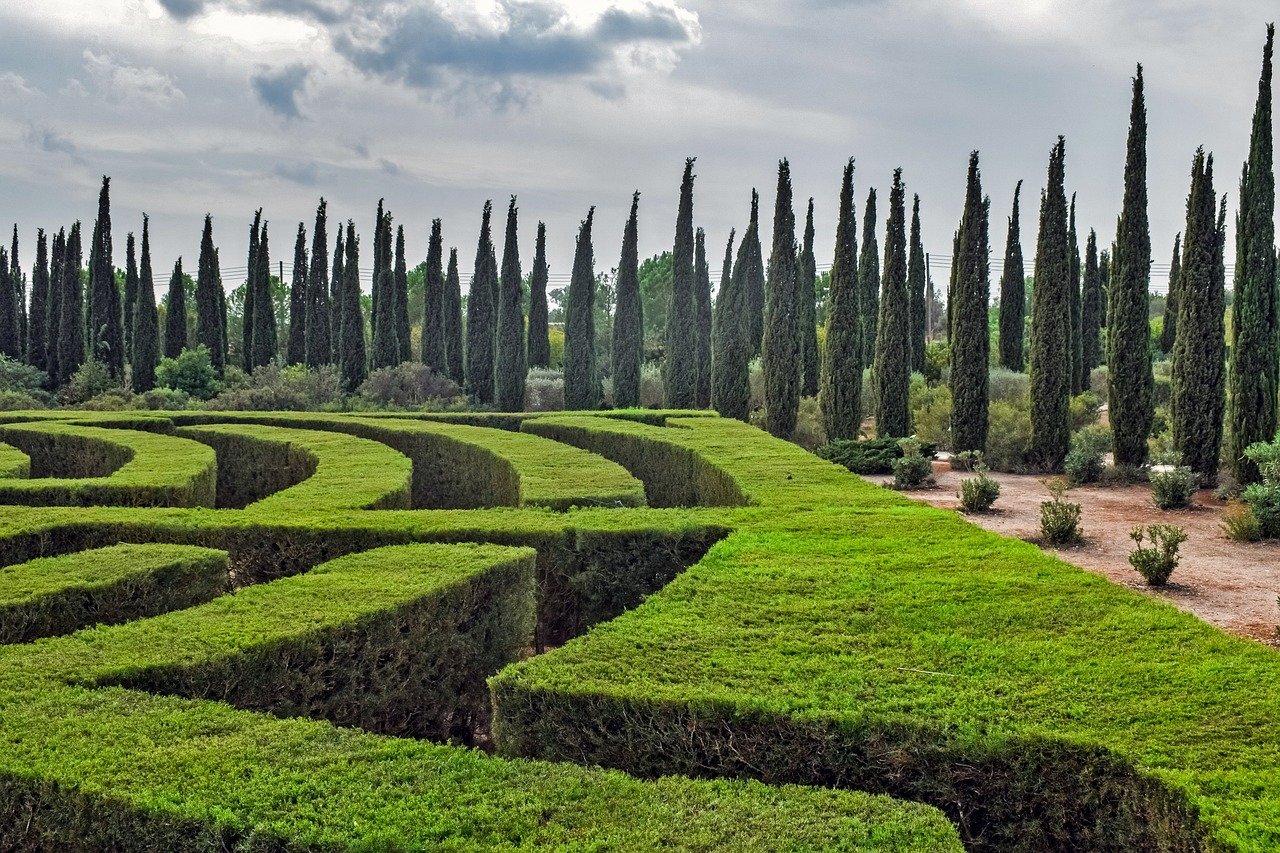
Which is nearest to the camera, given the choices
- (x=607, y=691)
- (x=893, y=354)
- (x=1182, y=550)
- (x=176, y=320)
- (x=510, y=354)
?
(x=607, y=691)

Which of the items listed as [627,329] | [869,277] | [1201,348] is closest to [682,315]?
[627,329]

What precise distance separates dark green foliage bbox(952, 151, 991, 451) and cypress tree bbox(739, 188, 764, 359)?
11058mm

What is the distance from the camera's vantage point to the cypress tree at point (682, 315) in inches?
1399

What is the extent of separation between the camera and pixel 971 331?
24484 millimetres

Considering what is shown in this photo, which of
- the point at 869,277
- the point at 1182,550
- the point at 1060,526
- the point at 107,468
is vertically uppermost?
the point at 869,277

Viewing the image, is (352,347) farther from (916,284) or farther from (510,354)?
(916,284)

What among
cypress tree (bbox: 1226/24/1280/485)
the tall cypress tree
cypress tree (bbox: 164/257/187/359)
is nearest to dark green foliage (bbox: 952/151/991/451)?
the tall cypress tree

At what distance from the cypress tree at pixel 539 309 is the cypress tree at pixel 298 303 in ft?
29.4

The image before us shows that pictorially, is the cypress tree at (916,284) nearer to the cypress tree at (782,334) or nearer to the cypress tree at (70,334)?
the cypress tree at (782,334)

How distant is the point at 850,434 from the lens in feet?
87.7

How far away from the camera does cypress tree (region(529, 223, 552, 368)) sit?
3888 centimetres

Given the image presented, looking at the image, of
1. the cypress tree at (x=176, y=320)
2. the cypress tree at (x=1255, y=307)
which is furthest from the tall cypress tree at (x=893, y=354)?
the cypress tree at (x=176, y=320)

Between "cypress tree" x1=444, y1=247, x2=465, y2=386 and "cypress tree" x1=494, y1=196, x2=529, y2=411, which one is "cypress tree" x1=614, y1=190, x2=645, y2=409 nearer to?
"cypress tree" x1=494, y1=196, x2=529, y2=411

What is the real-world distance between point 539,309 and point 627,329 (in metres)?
6.53
